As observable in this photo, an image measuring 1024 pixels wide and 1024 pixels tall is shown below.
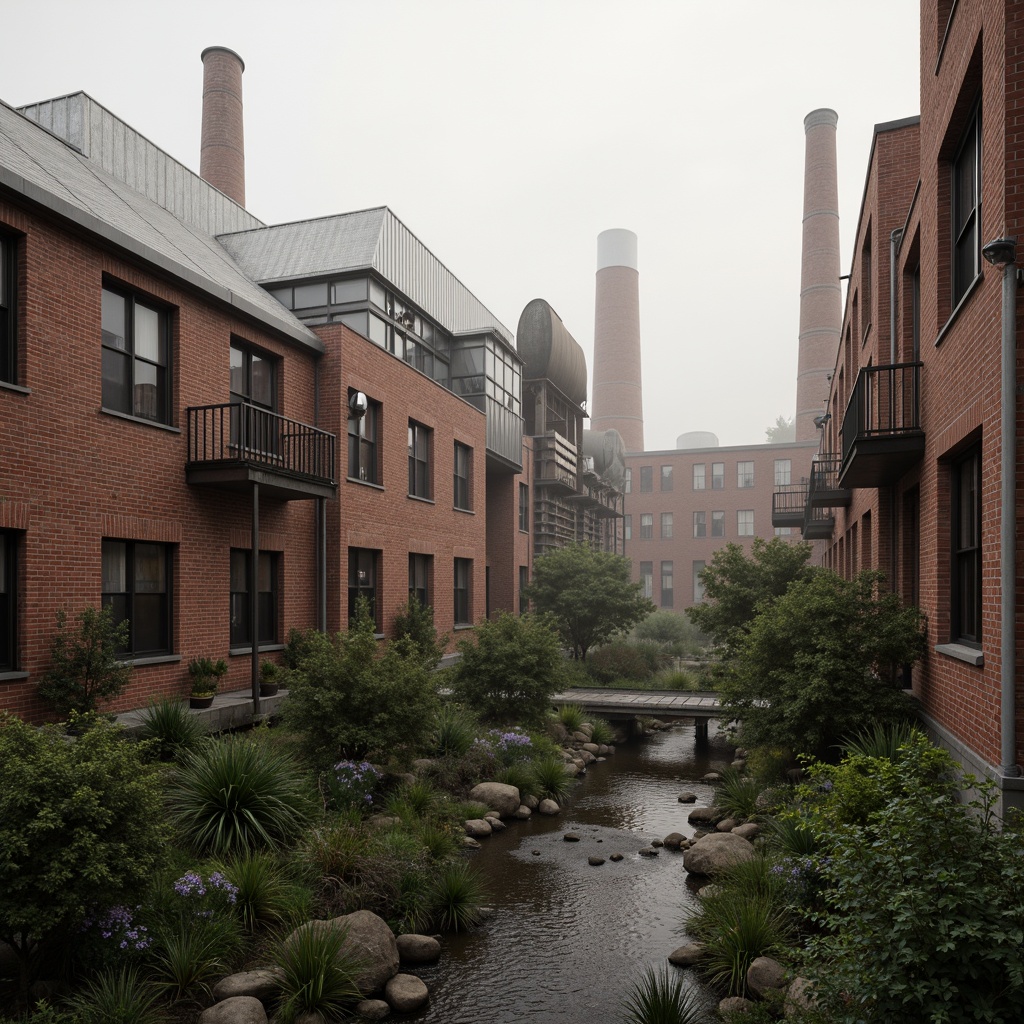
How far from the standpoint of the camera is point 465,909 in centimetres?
827

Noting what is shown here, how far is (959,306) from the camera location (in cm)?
858

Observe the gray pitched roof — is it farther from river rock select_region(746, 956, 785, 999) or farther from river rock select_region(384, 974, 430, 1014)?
river rock select_region(746, 956, 785, 999)

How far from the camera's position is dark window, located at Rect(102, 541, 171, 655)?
12336 millimetres

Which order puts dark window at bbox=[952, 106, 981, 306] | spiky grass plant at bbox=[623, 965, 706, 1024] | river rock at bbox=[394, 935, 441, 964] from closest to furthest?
spiky grass plant at bbox=[623, 965, 706, 1024]
river rock at bbox=[394, 935, 441, 964]
dark window at bbox=[952, 106, 981, 306]

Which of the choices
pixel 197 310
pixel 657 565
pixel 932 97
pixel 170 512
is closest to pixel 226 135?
pixel 197 310

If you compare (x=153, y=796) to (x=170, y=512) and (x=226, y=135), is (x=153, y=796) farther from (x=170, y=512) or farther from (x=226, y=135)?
(x=226, y=135)

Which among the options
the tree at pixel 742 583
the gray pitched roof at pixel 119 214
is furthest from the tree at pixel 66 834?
the tree at pixel 742 583

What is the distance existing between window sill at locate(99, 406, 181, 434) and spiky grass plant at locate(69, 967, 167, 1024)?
26.5 ft

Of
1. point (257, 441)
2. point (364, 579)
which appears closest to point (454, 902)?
point (257, 441)

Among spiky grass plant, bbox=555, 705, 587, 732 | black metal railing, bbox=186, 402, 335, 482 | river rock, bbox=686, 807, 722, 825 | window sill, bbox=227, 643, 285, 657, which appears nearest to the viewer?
river rock, bbox=686, 807, 722, 825

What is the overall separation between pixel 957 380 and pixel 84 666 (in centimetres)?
1095

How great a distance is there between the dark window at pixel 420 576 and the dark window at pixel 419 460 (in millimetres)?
1680


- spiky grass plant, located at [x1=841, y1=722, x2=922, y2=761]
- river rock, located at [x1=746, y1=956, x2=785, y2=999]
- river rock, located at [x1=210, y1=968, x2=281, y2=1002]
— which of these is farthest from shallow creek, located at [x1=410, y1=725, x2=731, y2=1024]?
spiky grass plant, located at [x1=841, y1=722, x2=922, y2=761]

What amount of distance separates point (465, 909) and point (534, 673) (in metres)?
7.57
